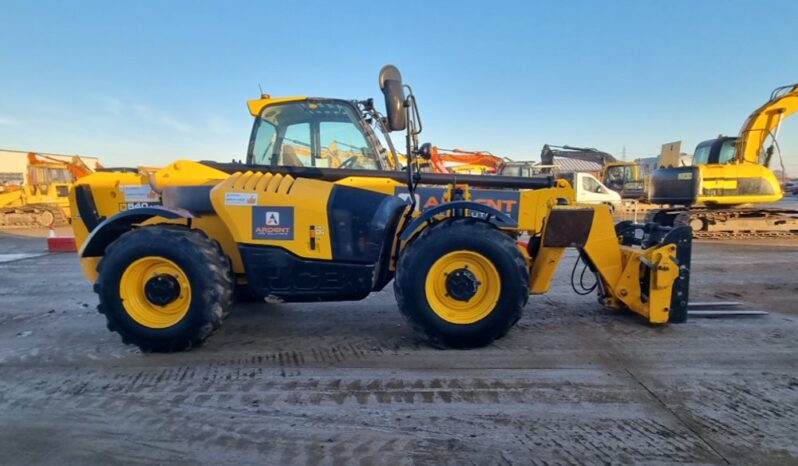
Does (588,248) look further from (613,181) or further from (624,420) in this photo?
(613,181)

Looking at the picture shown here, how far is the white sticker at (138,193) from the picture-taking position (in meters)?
4.25

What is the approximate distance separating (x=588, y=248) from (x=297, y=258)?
2.66 metres

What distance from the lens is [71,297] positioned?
5.75 metres

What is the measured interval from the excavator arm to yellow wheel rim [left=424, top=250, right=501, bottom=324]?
419 inches

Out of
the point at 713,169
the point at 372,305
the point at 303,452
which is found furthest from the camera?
the point at 713,169

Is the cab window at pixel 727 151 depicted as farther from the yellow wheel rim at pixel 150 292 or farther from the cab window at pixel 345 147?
the yellow wheel rim at pixel 150 292

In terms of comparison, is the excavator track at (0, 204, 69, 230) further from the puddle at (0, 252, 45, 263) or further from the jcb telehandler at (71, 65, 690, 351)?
the jcb telehandler at (71, 65, 690, 351)

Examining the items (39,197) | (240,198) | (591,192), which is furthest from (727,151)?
(39,197)

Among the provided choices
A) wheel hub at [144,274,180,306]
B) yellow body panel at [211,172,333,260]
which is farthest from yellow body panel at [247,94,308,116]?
wheel hub at [144,274,180,306]

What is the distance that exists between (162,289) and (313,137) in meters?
1.99

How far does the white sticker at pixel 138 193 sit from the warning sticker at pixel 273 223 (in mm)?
1275

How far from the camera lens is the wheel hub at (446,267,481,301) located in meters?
3.61

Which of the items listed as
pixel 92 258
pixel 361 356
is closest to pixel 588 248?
pixel 361 356

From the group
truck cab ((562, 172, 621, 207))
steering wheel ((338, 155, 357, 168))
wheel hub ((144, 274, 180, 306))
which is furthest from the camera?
truck cab ((562, 172, 621, 207))
